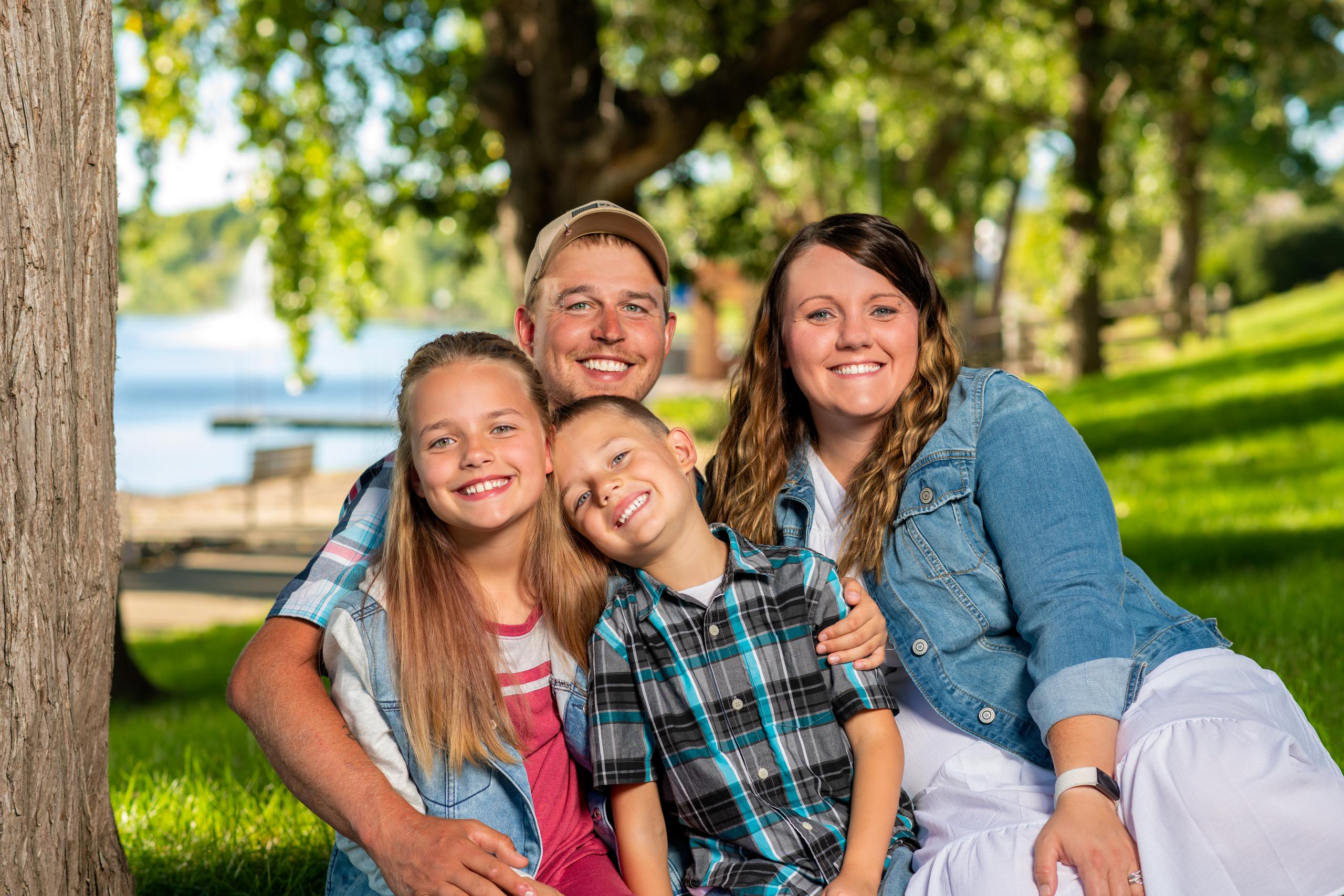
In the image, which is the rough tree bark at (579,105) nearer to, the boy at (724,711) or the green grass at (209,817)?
the green grass at (209,817)

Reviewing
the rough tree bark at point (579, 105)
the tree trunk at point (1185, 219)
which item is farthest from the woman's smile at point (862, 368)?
the tree trunk at point (1185, 219)

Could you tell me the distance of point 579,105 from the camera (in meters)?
8.28

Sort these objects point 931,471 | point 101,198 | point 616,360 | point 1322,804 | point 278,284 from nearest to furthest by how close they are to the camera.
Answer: point 1322,804, point 101,198, point 931,471, point 616,360, point 278,284

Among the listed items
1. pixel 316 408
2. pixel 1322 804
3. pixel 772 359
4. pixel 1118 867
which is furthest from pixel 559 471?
pixel 316 408

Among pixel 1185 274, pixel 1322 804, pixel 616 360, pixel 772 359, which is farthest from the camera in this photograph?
pixel 1185 274

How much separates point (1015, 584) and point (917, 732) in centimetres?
41

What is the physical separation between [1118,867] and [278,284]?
12.0 m

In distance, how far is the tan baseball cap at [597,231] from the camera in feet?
11.4

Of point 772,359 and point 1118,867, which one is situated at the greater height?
point 772,359

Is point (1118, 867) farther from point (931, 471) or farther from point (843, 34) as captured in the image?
point (843, 34)

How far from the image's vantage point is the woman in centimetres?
222

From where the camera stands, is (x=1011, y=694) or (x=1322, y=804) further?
(x=1011, y=694)

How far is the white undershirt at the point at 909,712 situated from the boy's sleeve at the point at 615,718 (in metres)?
0.56

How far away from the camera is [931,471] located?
9.10ft
